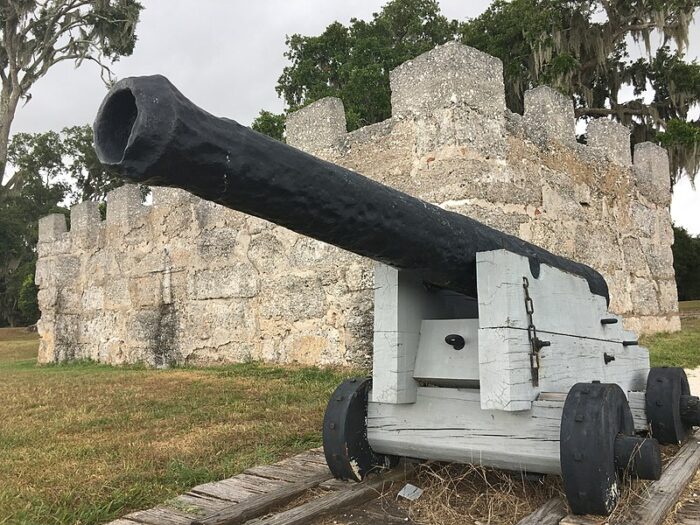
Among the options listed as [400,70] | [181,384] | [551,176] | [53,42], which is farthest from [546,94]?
[53,42]

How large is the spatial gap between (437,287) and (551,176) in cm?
477

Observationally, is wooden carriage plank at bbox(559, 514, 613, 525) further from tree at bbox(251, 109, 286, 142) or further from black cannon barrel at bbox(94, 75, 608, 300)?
tree at bbox(251, 109, 286, 142)

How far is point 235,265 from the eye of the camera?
838 centimetres

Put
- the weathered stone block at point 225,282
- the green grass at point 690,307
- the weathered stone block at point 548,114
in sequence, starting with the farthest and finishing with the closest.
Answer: the green grass at point 690,307 → the weathered stone block at point 225,282 → the weathered stone block at point 548,114

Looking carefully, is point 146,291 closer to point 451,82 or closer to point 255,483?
point 451,82

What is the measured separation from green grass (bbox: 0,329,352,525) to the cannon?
93 centimetres

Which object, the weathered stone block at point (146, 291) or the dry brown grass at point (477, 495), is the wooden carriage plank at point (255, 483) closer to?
the dry brown grass at point (477, 495)

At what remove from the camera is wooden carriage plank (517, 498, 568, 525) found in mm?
2350

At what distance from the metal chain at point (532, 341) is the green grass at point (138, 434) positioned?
1581mm

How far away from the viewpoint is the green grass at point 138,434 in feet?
9.43

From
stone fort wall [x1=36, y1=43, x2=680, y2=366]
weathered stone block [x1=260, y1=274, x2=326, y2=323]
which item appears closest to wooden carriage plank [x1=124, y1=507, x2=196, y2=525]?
stone fort wall [x1=36, y1=43, x2=680, y2=366]

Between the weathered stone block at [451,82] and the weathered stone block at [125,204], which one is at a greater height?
the weathered stone block at [451,82]

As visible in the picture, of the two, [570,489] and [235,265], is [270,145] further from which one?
[235,265]

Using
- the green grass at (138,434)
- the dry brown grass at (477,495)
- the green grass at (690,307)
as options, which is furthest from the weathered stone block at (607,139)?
the green grass at (690,307)
